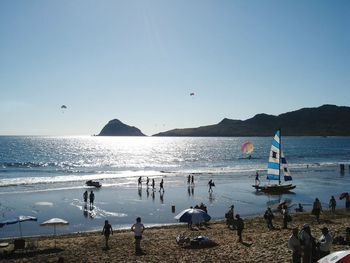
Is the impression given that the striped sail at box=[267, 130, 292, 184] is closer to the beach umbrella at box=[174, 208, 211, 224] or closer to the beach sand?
the beach sand

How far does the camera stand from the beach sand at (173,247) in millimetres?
14805

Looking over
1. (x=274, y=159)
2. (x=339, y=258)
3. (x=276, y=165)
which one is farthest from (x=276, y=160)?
(x=339, y=258)

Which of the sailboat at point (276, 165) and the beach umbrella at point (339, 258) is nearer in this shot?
the beach umbrella at point (339, 258)

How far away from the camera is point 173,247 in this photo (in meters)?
17.1

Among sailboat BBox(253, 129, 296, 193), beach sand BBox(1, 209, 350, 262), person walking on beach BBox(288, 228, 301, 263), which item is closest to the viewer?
person walking on beach BBox(288, 228, 301, 263)

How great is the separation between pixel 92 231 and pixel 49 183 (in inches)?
1186

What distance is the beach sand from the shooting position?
14805mm

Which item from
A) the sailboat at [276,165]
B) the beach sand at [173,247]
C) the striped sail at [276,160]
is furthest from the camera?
the sailboat at [276,165]

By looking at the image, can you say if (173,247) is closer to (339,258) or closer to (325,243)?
(325,243)

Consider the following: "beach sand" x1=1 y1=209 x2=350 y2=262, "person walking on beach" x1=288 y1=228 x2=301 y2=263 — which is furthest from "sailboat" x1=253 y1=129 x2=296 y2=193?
"person walking on beach" x1=288 y1=228 x2=301 y2=263

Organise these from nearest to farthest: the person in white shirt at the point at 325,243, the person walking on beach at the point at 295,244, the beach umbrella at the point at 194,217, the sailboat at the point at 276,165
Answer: the person in white shirt at the point at 325,243 < the person walking on beach at the point at 295,244 < the beach umbrella at the point at 194,217 < the sailboat at the point at 276,165

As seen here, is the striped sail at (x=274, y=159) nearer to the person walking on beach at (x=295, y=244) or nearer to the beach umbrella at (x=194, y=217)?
the beach umbrella at (x=194, y=217)

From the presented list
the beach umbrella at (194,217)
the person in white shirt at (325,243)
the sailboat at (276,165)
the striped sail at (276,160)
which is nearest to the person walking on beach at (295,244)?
the person in white shirt at (325,243)

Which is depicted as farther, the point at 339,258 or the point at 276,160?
the point at 276,160
